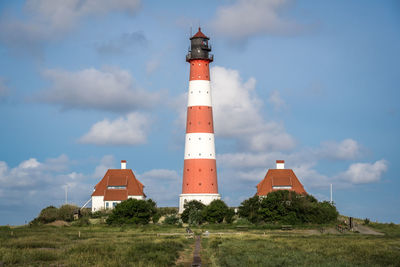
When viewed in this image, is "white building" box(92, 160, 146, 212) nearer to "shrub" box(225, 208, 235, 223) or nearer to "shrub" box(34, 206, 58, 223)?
"shrub" box(34, 206, 58, 223)

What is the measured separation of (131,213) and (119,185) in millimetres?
11830

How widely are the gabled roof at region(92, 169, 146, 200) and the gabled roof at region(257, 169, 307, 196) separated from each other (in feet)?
51.9

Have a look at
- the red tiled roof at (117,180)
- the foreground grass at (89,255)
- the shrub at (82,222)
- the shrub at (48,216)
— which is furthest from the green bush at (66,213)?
the foreground grass at (89,255)

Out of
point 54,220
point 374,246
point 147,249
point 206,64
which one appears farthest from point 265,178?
point 147,249

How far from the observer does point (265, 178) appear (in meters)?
73.8

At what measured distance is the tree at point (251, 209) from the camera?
62125 millimetres

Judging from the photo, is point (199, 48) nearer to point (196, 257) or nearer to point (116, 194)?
point (116, 194)

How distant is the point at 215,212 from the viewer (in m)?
62.3

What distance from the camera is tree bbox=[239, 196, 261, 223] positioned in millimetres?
62125

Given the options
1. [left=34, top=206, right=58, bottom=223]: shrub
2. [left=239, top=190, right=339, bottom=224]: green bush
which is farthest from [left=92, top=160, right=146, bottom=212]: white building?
[left=239, top=190, right=339, bottom=224]: green bush

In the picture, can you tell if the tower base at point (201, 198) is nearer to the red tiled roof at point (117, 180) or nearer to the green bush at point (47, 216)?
the red tiled roof at point (117, 180)

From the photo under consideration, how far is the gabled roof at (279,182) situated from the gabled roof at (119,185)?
15813 mm

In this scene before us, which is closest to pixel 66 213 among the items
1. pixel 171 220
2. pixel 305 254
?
pixel 171 220

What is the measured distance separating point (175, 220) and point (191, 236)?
1887 centimetres
